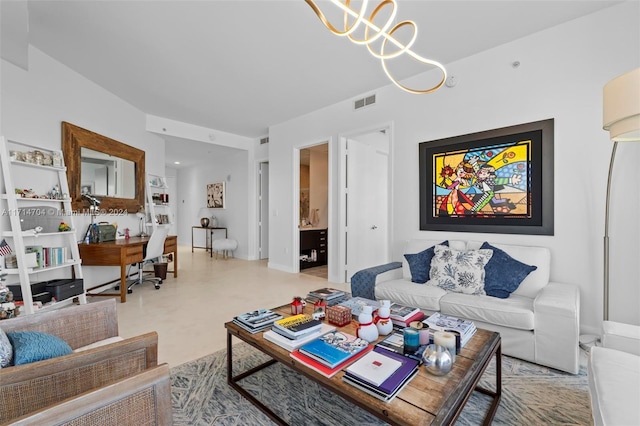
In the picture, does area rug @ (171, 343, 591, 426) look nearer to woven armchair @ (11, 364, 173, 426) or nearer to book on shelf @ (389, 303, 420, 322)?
book on shelf @ (389, 303, 420, 322)

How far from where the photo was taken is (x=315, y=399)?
1.72 metres

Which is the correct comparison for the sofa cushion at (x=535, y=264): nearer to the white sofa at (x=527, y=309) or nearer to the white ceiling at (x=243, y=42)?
the white sofa at (x=527, y=309)

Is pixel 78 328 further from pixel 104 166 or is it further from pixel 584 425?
pixel 104 166

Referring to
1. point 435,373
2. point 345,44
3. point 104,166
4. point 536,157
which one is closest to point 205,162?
point 104,166

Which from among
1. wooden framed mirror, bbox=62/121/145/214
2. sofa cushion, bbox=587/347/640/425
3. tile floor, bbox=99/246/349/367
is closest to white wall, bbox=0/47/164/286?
wooden framed mirror, bbox=62/121/145/214

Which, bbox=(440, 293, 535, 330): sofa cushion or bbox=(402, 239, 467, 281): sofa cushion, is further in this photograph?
bbox=(402, 239, 467, 281): sofa cushion

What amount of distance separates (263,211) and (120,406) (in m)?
5.89

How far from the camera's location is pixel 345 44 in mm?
2904

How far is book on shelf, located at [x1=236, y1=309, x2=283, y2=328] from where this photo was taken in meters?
1.74

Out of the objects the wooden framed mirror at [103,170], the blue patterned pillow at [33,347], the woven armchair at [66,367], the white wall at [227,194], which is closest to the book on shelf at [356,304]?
the woven armchair at [66,367]

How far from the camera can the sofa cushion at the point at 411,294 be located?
245cm

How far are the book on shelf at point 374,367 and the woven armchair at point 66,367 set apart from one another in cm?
87

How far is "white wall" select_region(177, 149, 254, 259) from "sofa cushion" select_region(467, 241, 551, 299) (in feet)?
17.2

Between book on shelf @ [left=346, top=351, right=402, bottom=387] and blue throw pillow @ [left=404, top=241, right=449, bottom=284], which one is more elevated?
blue throw pillow @ [left=404, top=241, right=449, bottom=284]
